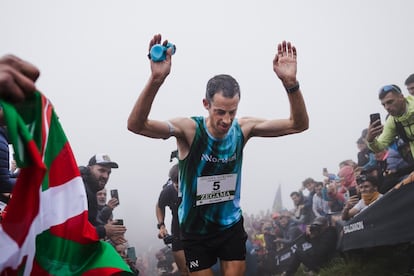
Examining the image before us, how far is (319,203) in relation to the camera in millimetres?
8766

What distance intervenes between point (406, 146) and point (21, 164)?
6.14m

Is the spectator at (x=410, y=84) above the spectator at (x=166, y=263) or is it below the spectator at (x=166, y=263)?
above

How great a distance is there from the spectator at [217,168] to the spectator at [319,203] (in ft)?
17.1

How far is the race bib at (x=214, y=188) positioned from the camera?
135 inches

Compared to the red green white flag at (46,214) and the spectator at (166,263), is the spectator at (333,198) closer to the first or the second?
the spectator at (166,263)

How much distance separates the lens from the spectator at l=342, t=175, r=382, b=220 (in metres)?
6.97

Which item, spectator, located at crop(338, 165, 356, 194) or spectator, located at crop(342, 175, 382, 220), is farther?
spectator, located at crop(338, 165, 356, 194)

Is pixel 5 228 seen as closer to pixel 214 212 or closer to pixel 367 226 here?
pixel 214 212

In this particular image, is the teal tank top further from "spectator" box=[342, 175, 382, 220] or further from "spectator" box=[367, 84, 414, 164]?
"spectator" box=[342, 175, 382, 220]

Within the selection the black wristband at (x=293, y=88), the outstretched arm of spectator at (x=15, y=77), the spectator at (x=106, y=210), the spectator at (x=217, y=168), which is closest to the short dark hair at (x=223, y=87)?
the spectator at (x=217, y=168)

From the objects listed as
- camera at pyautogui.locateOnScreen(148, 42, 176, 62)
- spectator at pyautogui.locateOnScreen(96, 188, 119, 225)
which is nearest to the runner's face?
camera at pyautogui.locateOnScreen(148, 42, 176, 62)

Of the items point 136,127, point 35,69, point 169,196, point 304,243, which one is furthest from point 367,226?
point 35,69

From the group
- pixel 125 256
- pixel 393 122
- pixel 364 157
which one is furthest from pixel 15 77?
pixel 364 157

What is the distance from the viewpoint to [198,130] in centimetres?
351
